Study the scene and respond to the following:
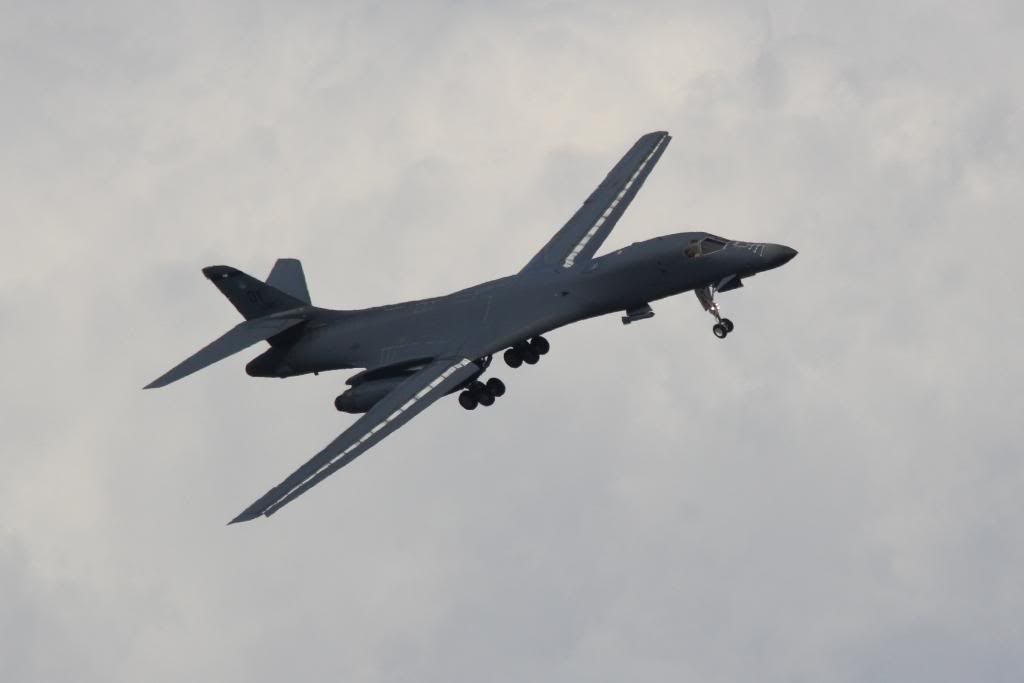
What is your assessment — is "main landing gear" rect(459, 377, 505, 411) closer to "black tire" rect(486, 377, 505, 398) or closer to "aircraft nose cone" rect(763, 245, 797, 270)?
"black tire" rect(486, 377, 505, 398)

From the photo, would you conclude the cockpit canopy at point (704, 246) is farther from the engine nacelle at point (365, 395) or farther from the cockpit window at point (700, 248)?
the engine nacelle at point (365, 395)

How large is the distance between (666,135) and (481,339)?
56.0 ft

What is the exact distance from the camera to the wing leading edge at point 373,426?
234 feet

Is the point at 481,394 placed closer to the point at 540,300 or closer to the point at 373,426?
the point at 540,300

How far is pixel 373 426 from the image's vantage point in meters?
74.4

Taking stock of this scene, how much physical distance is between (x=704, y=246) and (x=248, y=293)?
17200 mm

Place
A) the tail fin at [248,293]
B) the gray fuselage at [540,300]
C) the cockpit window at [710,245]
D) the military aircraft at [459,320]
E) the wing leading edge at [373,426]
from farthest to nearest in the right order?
the tail fin at [248,293] → the cockpit window at [710,245] → the gray fuselage at [540,300] → the military aircraft at [459,320] → the wing leading edge at [373,426]

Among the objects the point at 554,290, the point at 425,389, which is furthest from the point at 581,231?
the point at 425,389

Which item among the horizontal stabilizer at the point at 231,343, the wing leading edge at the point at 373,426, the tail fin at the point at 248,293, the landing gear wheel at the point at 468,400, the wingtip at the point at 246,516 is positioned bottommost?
the wingtip at the point at 246,516

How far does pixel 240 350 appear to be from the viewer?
81125 millimetres

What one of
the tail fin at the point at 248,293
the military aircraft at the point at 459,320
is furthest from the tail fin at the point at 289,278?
the tail fin at the point at 248,293

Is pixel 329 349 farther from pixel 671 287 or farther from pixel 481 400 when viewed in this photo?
pixel 671 287

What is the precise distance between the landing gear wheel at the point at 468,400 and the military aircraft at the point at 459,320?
0.04m

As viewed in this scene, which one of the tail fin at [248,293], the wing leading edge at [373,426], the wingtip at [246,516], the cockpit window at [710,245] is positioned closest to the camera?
the wingtip at [246,516]
